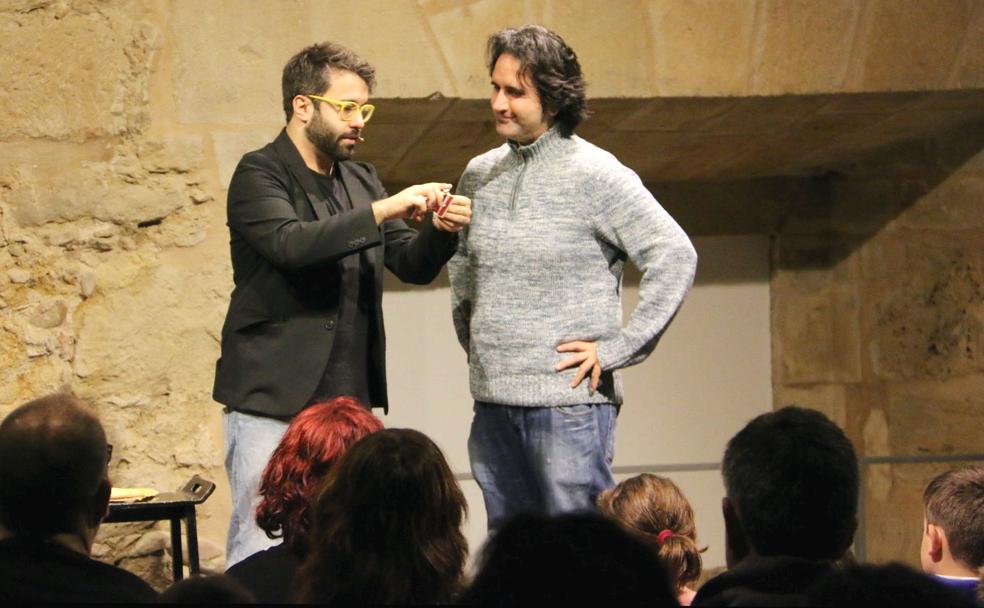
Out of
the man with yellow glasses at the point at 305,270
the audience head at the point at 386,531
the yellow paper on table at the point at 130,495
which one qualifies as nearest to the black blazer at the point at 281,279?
the man with yellow glasses at the point at 305,270

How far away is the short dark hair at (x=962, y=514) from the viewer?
2504 mm

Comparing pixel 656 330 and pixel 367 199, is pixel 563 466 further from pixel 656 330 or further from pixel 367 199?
pixel 367 199

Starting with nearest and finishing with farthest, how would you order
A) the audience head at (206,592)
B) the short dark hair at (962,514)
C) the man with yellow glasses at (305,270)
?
the audience head at (206,592) < the short dark hair at (962,514) < the man with yellow glasses at (305,270)

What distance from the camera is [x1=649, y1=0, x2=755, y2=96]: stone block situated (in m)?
3.97

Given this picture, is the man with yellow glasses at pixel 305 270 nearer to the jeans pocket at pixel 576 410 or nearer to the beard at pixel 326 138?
the beard at pixel 326 138

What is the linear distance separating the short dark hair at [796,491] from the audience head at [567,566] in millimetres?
499

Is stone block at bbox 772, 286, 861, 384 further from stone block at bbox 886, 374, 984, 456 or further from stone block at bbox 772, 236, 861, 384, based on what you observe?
stone block at bbox 886, 374, 984, 456

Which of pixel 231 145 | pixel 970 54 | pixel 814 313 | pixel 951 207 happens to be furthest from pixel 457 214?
pixel 814 313

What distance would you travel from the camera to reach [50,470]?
1.98 m

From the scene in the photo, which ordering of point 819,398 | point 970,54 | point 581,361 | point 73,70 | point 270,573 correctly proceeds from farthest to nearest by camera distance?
point 819,398
point 970,54
point 73,70
point 581,361
point 270,573

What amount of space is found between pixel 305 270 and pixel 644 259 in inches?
28.2

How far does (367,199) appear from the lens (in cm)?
312

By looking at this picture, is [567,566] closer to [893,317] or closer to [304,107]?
[304,107]

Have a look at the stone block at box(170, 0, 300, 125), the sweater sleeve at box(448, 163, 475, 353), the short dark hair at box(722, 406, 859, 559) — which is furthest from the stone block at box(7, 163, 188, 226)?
the short dark hair at box(722, 406, 859, 559)
